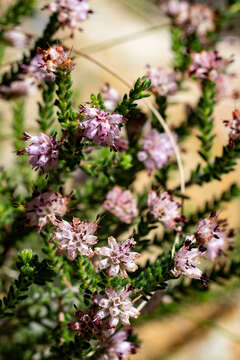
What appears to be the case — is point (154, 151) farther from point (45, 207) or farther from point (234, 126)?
point (45, 207)

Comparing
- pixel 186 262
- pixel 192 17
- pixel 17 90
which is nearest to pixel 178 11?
pixel 192 17

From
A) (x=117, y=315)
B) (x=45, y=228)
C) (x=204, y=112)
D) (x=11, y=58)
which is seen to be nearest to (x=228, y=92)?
(x=204, y=112)

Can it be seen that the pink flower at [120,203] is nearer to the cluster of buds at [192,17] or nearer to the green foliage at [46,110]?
the green foliage at [46,110]

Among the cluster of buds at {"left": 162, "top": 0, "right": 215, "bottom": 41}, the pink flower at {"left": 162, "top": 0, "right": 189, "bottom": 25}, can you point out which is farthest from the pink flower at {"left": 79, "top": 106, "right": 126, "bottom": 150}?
the pink flower at {"left": 162, "top": 0, "right": 189, "bottom": 25}

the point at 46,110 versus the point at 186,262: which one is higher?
the point at 46,110

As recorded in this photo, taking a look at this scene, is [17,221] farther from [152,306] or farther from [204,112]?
[204,112]

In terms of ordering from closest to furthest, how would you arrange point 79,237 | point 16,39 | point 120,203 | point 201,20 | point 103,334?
point 79,237 < point 103,334 < point 120,203 < point 16,39 < point 201,20
